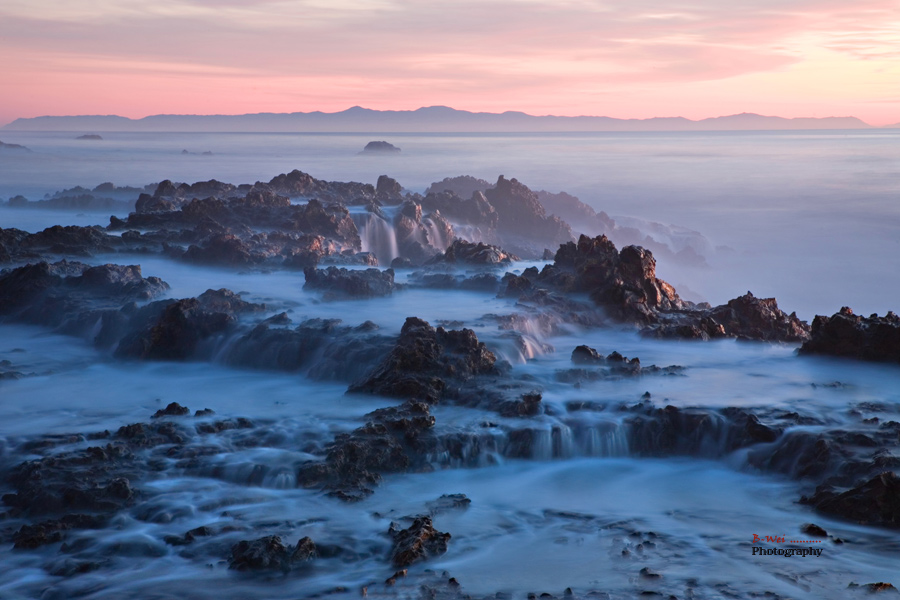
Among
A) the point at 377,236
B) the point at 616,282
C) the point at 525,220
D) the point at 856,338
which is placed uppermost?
the point at 525,220

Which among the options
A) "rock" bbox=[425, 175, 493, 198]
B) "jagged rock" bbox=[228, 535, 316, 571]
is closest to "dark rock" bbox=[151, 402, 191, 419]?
"jagged rock" bbox=[228, 535, 316, 571]

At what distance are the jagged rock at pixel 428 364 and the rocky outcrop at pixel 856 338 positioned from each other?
5.13 metres

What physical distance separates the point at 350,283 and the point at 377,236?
9.16 metres

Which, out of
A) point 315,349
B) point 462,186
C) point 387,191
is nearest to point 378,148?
point 462,186

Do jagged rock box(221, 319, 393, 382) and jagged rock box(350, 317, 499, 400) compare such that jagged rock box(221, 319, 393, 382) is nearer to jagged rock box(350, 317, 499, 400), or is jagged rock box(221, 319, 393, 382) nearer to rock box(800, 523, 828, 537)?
jagged rock box(350, 317, 499, 400)

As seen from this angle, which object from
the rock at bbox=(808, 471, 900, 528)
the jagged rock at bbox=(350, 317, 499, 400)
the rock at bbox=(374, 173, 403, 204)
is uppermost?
the rock at bbox=(374, 173, 403, 204)

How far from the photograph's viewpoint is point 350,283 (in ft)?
52.9

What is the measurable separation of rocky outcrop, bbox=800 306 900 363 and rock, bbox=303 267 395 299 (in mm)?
8144

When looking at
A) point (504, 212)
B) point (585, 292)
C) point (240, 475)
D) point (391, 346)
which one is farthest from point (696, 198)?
point (240, 475)

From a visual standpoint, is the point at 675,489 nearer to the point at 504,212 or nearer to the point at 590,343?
the point at 590,343

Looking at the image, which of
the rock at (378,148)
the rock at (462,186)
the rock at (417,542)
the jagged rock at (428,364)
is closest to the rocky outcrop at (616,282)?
the jagged rock at (428,364)

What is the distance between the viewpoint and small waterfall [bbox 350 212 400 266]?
2486cm

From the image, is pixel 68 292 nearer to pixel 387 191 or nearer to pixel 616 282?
pixel 616 282

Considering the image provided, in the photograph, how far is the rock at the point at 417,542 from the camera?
253 inches
